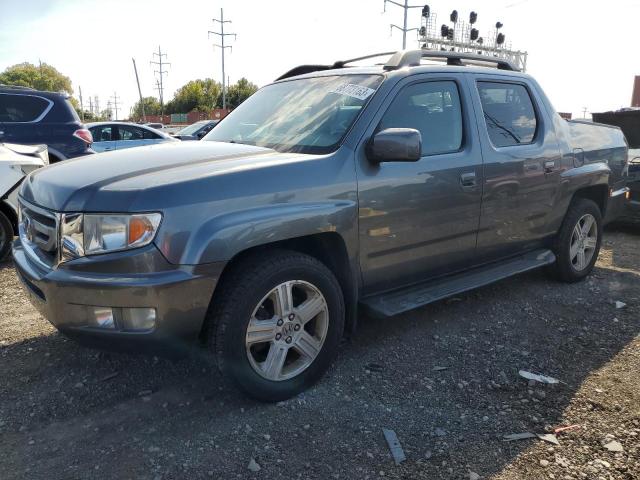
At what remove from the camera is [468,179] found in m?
3.70

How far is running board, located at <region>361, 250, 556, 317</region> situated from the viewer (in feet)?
11.1

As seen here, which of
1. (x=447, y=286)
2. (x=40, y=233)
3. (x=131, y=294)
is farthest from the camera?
(x=447, y=286)

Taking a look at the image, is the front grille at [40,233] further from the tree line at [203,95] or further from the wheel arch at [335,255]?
the tree line at [203,95]

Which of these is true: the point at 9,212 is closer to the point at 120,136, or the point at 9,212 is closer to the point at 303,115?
the point at 303,115

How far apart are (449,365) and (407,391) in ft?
1.52

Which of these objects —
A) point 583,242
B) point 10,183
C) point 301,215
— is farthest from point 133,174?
point 583,242

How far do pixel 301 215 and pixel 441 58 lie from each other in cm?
217

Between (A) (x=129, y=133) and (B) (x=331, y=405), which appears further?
(A) (x=129, y=133)

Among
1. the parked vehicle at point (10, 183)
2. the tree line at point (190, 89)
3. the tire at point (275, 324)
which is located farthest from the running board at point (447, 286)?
the tree line at point (190, 89)

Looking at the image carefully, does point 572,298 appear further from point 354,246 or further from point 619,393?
point 354,246

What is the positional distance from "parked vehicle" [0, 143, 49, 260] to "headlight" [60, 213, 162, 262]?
365 centimetres

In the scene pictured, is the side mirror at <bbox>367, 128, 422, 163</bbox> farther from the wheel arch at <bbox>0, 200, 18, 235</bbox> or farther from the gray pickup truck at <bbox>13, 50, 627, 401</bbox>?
the wheel arch at <bbox>0, 200, 18, 235</bbox>

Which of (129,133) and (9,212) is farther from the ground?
(129,133)

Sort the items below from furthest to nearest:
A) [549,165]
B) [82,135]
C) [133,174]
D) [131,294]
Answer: [82,135] → [549,165] → [133,174] → [131,294]
